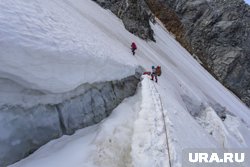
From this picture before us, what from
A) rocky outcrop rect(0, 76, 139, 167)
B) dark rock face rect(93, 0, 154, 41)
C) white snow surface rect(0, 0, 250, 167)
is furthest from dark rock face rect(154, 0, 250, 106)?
rocky outcrop rect(0, 76, 139, 167)

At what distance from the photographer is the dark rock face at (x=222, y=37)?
150 ft

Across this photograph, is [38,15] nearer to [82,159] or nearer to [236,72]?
[82,159]

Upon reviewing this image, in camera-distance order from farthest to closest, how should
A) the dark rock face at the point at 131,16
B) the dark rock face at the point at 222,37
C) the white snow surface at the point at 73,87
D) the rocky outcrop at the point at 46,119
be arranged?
1. the dark rock face at the point at 222,37
2. the dark rock face at the point at 131,16
3. the white snow surface at the point at 73,87
4. the rocky outcrop at the point at 46,119

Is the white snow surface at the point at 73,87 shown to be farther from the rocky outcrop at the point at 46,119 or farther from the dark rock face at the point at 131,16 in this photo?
the dark rock face at the point at 131,16

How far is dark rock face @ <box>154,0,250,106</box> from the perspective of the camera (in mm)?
45675

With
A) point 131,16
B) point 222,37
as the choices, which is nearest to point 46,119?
point 131,16

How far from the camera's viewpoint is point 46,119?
7984 millimetres

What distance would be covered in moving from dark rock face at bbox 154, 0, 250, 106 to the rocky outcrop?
119ft

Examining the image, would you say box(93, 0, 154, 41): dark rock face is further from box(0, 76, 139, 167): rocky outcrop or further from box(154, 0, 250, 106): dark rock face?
box(0, 76, 139, 167): rocky outcrop

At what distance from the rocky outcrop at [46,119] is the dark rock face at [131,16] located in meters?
18.1

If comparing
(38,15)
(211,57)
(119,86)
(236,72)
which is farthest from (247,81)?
(38,15)

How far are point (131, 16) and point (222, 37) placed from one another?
2335 cm

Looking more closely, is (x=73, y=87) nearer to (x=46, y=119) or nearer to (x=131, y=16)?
(x=46, y=119)

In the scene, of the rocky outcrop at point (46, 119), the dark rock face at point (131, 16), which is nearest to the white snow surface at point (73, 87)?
the rocky outcrop at point (46, 119)
